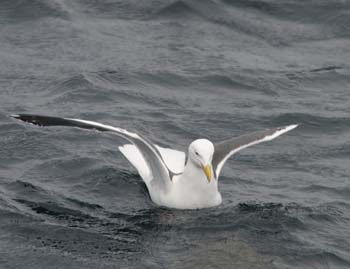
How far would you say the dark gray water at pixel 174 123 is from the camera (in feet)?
39.3

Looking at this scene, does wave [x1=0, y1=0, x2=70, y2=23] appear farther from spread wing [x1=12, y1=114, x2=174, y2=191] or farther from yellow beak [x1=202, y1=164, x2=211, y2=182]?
yellow beak [x1=202, y1=164, x2=211, y2=182]

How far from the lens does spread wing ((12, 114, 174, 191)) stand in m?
12.4

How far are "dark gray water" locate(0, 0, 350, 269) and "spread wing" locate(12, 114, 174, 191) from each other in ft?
1.27

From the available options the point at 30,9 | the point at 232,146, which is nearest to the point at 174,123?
the point at 232,146

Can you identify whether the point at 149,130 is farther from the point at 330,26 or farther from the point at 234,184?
the point at 330,26

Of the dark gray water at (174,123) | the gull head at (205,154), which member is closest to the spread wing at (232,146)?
the dark gray water at (174,123)

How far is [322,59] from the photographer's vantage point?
63.2 ft

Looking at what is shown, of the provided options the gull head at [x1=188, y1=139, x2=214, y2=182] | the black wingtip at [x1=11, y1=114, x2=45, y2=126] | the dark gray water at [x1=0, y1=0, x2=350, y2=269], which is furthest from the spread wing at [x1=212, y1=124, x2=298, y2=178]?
the black wingtip at [x1=11, y1=114, x2=45, y2=126]

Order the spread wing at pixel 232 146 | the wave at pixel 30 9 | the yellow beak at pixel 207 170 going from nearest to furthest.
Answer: the yellow beak at pixel 207 170 < the spread wing at pixel 232 146 < the wave at pixel 30 9

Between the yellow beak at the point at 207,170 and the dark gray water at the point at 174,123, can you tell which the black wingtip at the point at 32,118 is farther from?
the yellow beak at the point at 207,170

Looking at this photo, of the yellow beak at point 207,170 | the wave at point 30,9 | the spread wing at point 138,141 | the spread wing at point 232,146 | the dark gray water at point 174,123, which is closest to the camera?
the dark gray water at point 174,123

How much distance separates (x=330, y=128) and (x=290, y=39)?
421 cm

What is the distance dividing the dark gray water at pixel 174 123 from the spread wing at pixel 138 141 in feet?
1.27

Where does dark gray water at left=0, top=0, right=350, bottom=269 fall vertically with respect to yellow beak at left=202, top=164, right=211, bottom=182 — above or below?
below
